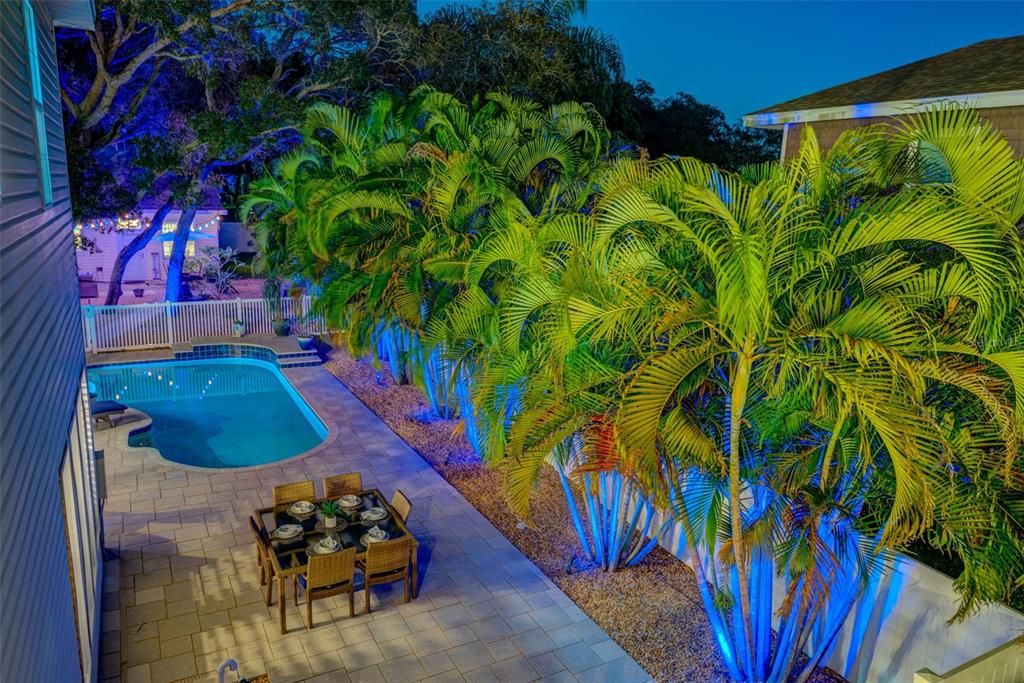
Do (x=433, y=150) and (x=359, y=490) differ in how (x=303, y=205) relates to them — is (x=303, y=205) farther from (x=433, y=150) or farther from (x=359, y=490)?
(x=359, y=490)

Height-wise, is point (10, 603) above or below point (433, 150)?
below

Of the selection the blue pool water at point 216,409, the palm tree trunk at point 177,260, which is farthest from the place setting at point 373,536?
the palm tree trunk at point 177,260

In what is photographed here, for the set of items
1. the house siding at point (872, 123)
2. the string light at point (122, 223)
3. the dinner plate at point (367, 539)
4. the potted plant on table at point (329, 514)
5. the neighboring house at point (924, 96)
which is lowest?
the dinner plate at point (367, 539)

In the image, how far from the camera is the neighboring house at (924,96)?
937 cm

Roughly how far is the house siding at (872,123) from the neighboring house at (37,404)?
23.1ft

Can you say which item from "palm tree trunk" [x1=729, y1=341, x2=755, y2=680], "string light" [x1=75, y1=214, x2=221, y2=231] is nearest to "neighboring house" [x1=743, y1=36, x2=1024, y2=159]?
"palm tree trunk" [x1=729, y1=341, x2=755, y2=680]

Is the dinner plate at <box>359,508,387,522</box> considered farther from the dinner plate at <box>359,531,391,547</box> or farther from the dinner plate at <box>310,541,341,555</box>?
the dinner plate at <box>310,541,341,555</box>

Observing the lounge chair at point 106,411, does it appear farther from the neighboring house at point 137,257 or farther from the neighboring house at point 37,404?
the neighboring house at point 137,257

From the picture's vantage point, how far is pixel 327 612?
6.93 meters

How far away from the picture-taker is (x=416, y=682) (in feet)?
19.6

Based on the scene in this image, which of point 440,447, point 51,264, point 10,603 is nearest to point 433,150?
point 440,447

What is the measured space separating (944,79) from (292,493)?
35.7 ft

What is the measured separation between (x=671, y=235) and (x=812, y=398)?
1388mm

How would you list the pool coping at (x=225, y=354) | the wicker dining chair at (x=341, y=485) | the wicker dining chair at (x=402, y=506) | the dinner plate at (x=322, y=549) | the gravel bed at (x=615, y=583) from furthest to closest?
the pool coping at (x=225, y=354) < the wicker dining chair at (x=341, y=485) < the wicker dining chair at (x=402, y=506) < the dinner plate at (x=322, y=549) < the gravel bed at (x=615, y=583)
